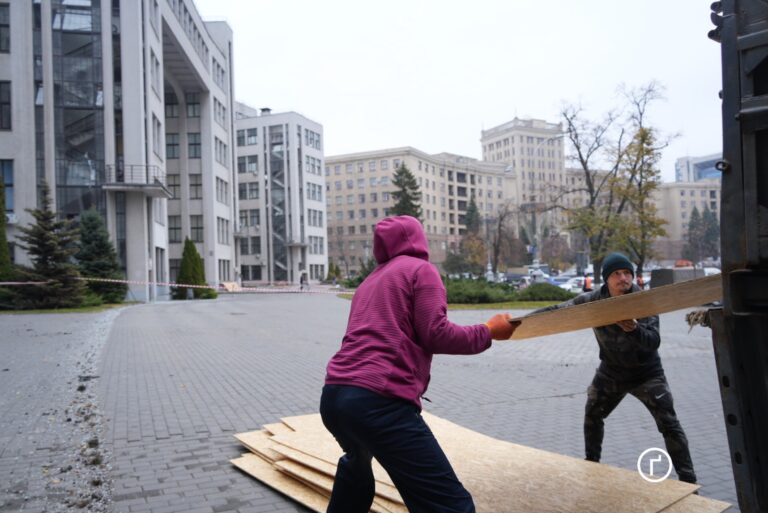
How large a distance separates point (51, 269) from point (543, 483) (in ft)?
88.0

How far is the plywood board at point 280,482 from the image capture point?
431 cm

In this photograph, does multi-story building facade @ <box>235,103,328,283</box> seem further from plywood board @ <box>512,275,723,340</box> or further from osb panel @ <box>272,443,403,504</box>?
plywood board @ <box>512,275,723,340</box>

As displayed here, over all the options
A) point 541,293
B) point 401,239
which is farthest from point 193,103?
point 401,239

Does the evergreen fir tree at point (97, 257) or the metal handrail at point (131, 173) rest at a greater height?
the metal handrail at point (131, 173)

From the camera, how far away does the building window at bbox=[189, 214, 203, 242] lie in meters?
57.6

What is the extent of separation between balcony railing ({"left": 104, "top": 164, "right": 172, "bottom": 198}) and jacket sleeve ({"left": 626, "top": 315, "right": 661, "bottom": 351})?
35.1 m

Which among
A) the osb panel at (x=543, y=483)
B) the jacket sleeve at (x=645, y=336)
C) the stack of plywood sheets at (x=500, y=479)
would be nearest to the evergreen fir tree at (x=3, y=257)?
the stack of plywood sheets at (x=500, y=479)

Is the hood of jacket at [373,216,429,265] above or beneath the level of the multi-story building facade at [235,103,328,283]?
beneath

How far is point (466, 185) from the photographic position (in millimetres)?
140750

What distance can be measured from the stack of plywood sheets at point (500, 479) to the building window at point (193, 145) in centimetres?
5518

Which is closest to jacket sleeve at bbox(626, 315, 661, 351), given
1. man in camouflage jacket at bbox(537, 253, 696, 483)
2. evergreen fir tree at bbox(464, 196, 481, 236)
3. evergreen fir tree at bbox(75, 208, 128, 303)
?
man in camouflage jacket at bbox(537, 253, 696, 483)

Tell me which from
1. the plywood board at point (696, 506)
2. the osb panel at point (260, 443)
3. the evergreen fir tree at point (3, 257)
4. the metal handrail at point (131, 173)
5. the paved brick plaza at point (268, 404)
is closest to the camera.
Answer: the plywood board at point (696, 506)

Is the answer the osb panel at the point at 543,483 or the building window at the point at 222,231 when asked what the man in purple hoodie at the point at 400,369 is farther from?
the building window at the point at 222,231

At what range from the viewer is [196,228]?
5772 centimetres
